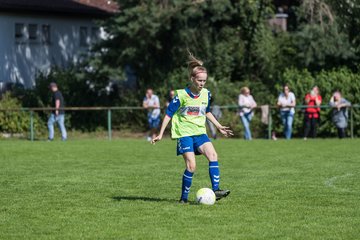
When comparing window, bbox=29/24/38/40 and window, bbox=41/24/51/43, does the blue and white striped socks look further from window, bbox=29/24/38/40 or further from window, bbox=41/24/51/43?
window, bbox=41/24/51/43

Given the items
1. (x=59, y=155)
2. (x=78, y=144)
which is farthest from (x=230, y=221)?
(x=78, y=144)

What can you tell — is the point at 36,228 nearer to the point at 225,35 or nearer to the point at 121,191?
the point at 121,191

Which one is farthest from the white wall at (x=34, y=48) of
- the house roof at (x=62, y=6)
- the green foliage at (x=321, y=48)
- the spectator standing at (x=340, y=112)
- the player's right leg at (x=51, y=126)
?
the spectator standing at (x=340, y=112)

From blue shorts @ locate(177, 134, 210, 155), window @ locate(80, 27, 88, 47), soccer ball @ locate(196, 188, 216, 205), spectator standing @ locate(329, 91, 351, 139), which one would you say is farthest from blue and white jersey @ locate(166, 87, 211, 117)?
window @ locate(80, 27, 88, 47)

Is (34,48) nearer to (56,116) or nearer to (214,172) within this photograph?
(56,116)

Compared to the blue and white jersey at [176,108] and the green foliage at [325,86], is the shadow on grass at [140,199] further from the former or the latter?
the green foliage at [325,86]

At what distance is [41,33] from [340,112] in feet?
61.8

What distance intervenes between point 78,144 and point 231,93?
9963 mm

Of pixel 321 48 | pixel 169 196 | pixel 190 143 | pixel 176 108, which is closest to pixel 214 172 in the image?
pixel 190 143

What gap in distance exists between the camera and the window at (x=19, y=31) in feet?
143

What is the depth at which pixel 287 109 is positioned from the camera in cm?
3081

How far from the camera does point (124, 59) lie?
37.4m

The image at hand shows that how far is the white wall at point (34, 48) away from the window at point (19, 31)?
175 millimetres

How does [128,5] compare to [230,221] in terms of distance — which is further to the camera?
[128,5]
